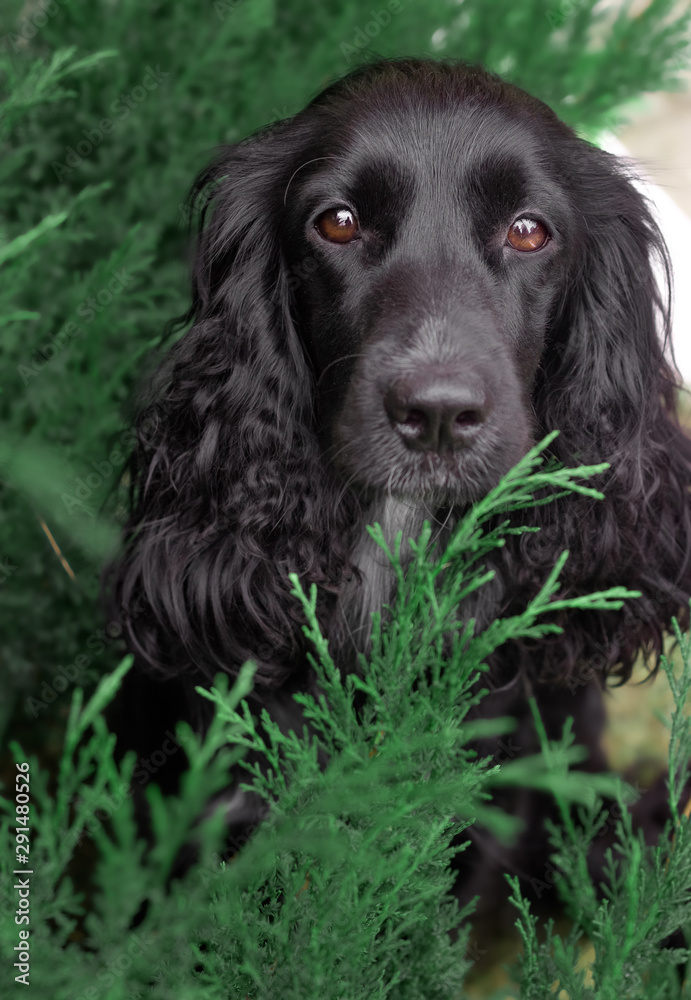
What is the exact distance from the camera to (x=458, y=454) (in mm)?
1542

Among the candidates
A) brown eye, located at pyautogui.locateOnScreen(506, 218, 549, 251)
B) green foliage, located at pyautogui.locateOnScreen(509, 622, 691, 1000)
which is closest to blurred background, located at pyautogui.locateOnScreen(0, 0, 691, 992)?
brown eye, located at pyautogui.locateOnScreen(506, 218, 549, 251)

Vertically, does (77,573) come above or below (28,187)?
below

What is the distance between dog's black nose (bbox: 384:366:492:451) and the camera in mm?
1439

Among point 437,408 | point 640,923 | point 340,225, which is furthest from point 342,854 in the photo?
point 340,225

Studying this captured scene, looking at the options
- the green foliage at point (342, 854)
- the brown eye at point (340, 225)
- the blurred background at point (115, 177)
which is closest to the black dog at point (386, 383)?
the brown eye at point (340, 225)

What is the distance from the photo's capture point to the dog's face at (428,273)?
1525 mm

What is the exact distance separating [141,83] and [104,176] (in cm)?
31

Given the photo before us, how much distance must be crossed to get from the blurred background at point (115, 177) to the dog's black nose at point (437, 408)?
33.9 inches

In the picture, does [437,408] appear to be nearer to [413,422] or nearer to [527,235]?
[413,422]

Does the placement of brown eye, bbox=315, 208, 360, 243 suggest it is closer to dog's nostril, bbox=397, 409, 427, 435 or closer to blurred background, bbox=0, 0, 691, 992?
dog's nostril, bbox=397, 409, 427, 435

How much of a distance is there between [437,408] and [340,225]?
477 mm

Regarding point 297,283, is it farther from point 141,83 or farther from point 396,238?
point 141,83

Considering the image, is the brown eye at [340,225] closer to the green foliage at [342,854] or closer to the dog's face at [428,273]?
the dog's face at [428,273]

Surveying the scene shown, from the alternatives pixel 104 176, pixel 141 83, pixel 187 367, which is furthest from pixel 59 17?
pixel 187 367
